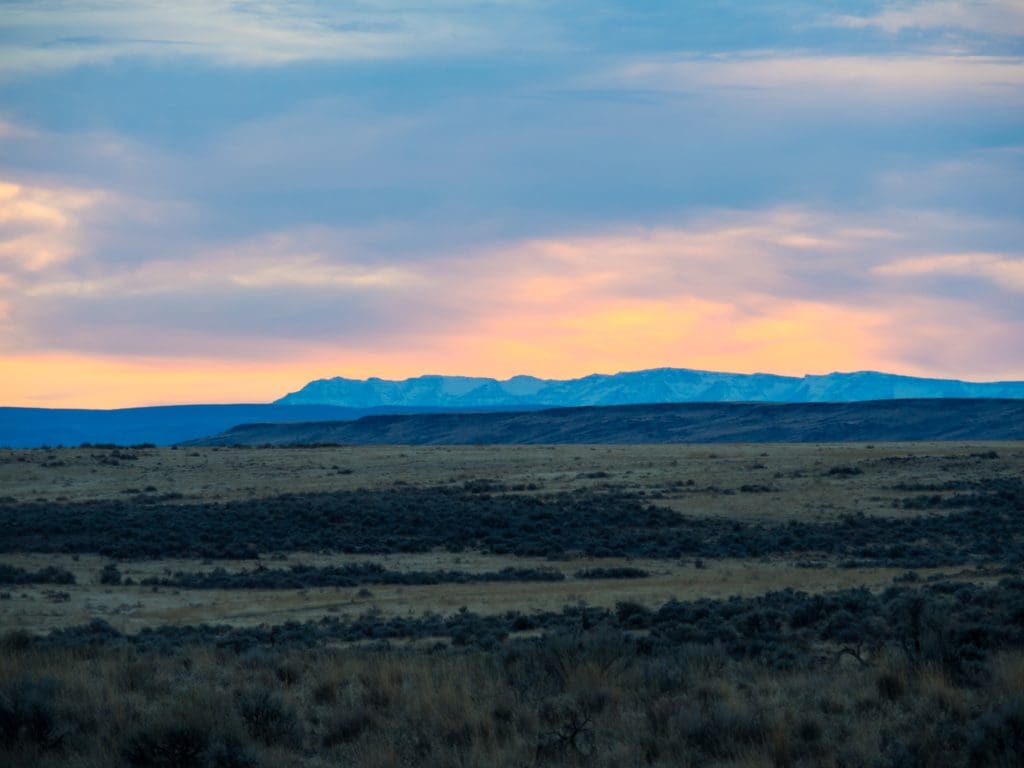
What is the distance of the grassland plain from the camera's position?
32.2 feet

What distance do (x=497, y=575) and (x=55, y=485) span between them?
119 ft

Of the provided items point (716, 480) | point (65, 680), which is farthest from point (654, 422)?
point (65, 680)

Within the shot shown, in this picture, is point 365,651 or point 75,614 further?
point 75,614

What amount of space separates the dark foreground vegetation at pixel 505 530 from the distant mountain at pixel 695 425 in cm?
9751

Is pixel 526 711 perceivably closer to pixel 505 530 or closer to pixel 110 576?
pixel 110 576

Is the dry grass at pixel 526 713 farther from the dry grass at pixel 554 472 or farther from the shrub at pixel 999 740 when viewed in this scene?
the dry grass at pixel 554 472

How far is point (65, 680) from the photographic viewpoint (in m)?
11.9

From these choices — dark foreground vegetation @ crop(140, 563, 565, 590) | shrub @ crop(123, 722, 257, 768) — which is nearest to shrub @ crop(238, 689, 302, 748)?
shrub @ crop(123, 722, 257, 768)

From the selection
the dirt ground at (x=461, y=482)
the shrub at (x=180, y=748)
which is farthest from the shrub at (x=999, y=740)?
the dirt ground at (x=461, y=482)

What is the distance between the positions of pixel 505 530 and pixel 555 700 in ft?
94.9

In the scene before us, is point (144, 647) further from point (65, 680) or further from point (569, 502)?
point (569, 502)

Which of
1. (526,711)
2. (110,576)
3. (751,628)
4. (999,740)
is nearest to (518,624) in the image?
(751,628)

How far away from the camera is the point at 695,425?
155625mm

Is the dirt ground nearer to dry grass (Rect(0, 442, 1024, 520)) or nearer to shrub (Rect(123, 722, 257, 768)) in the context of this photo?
dry grass (Rect(0, 442, 1024, 520))
